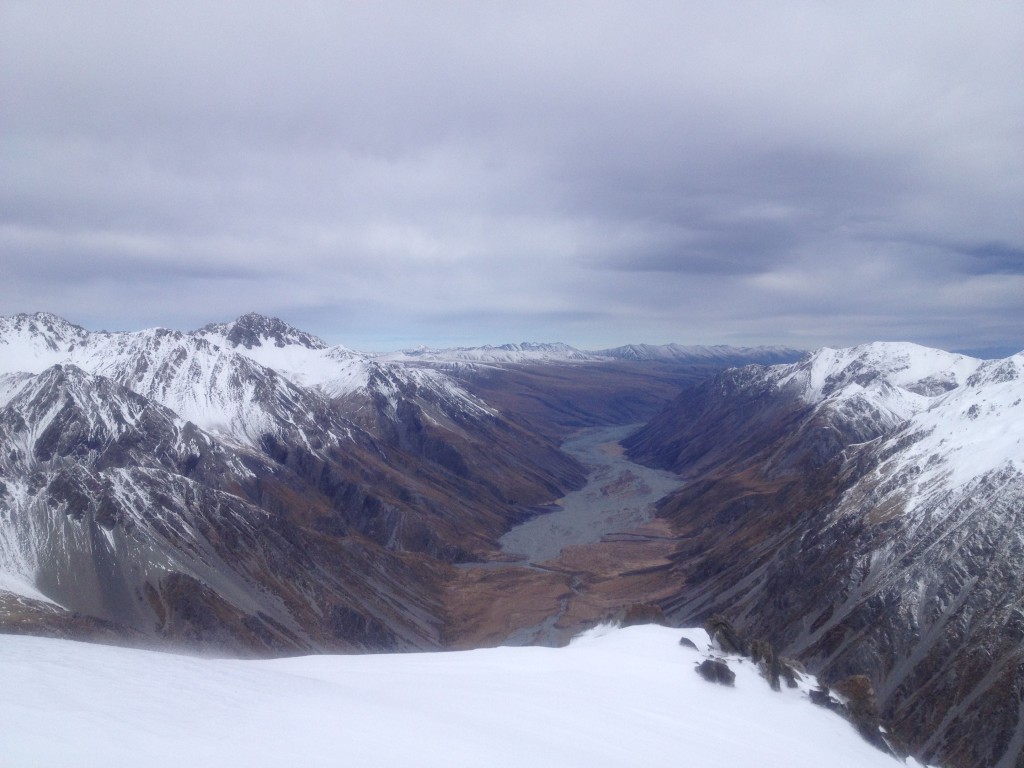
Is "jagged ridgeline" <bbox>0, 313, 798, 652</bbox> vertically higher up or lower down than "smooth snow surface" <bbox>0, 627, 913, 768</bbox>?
lower down

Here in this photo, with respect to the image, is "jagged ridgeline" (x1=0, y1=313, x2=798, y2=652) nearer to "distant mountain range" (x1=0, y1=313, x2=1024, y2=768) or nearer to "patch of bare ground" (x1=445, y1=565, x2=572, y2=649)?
"distant mountain range" (x1=0, y1=313, x2=1024, y2=768)

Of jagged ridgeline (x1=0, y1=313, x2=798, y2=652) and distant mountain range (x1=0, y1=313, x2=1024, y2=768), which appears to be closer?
distant mountain range (x1=0, y1=313, x2=1024, y2=768)

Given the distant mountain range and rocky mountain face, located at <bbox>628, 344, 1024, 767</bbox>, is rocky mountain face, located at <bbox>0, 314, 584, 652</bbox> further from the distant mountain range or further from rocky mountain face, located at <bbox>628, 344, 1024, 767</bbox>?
rocky mountain face, located at <bbox>628, 344, 1024, 767</bbox>

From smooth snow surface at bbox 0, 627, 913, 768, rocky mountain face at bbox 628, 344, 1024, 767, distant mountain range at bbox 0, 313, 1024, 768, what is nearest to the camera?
smooth snow surface at bbox 0, 627, 913, 768

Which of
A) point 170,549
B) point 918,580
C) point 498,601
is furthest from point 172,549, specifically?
point 918,580

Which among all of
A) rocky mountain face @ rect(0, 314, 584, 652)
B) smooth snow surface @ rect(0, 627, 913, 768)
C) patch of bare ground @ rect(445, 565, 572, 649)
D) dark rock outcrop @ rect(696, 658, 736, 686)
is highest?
smooth snow surface @ rect(0, 627, 913, 768)

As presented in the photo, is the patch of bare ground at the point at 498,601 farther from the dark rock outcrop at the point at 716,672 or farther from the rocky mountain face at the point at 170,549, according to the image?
the dark rock outcrop at the point at 716,672

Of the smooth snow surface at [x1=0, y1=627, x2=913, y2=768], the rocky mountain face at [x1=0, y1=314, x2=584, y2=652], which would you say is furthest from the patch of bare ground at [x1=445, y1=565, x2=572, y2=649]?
the smooth snow surface at [x1=0, y1=627, x2=913, y2=768]

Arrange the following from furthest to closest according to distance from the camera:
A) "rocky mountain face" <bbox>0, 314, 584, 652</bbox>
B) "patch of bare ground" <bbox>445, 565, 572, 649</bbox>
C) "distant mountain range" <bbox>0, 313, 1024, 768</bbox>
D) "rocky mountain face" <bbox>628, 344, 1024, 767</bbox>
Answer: "patch of bare ground" <bbox>445, 565, 572, 649</bbox> → "rocky mountain face" <bbox>0, 314, 584, 652</bbox> → "distant mountain range" <bbox>0, 313, 1024, 768</bbox> → "rocky mountain face" <bbox>628, 344, 1024, 767</bbox>
